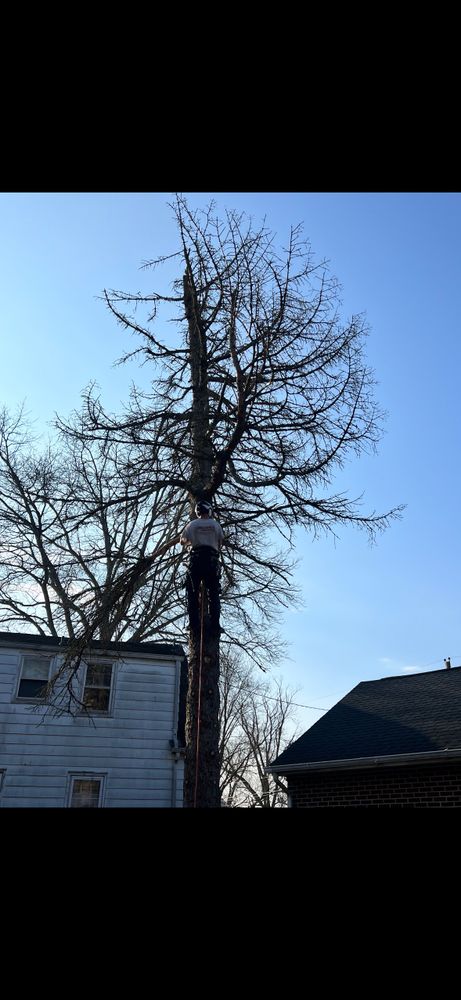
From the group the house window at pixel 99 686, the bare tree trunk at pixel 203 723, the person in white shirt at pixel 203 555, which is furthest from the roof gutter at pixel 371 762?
the person in white shirt at pixel 203 555

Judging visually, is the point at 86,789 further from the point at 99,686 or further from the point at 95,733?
the point at 99,686

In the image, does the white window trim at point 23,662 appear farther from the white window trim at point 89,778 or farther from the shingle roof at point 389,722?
the shingle roof at point 389,722

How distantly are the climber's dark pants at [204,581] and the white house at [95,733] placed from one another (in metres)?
5.57

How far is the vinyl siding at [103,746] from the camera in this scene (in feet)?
47.4

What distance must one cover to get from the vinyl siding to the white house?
2cm

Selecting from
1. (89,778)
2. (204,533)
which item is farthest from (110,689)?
(204,533)
